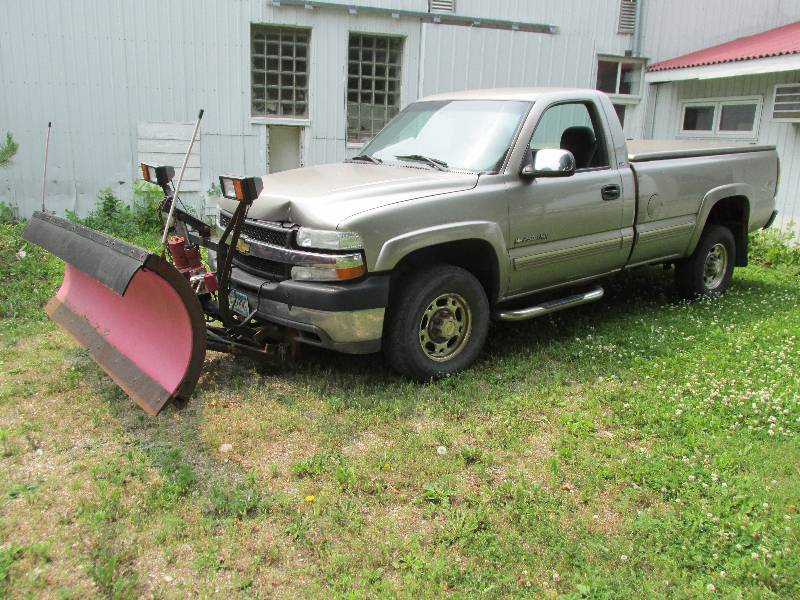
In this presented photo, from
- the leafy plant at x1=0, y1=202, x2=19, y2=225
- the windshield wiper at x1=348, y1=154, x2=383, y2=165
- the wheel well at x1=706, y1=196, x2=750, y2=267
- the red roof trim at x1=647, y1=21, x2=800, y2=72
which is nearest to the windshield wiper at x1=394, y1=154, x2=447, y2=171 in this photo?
the windshield wiper at x1=348, y1=154, x2=383, y2=165

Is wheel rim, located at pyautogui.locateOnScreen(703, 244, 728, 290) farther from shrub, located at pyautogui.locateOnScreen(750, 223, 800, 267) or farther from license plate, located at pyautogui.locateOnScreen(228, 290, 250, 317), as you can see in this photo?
license plate, located at pyautogui.locateOnScreen(228, 290, 250, 317)

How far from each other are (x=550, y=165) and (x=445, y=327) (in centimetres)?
134

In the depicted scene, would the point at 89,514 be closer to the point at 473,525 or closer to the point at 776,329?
the point at 473,525

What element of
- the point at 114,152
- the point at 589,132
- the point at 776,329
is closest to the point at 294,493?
the point at 589,132

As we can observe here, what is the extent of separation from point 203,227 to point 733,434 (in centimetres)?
366

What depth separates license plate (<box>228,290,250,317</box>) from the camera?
14.9 feet

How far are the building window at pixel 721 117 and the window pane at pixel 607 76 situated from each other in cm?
122

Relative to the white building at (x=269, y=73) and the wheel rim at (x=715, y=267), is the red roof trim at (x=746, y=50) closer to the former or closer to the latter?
the white building at (x=269, y=73)

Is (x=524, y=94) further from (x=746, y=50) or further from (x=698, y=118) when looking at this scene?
(x=698, y=118)

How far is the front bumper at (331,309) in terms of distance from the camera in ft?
13.8

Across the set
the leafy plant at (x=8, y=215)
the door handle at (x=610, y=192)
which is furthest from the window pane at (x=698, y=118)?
the leafy plant at (x=8, y=215)

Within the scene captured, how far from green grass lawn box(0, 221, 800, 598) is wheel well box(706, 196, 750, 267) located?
6.05 ft

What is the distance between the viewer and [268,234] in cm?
451

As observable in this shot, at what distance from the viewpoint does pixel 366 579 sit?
9.42 feet
